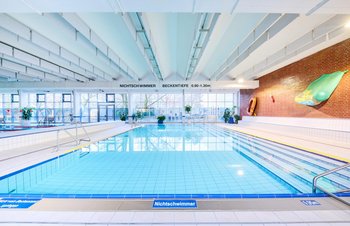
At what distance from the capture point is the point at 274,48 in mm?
6113

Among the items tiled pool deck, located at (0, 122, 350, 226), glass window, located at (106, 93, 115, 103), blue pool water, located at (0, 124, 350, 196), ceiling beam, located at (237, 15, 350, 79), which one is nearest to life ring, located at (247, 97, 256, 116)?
ceiling beam, located at (237, 15, 350, 79)

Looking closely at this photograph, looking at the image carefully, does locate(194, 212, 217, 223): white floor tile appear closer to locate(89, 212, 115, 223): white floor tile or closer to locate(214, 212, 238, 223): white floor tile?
locate(214, 212, 238, 223): white floor tile

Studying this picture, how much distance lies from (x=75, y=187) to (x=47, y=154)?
2.04 m

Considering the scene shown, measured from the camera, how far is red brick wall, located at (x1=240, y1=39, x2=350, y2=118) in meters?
5.26

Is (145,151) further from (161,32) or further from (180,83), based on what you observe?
(180,83)

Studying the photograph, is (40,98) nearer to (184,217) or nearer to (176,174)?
(176,174)

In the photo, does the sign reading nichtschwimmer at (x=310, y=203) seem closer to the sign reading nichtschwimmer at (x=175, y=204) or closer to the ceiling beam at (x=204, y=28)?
the sign reading nichtschwimmer at (x=175, y=204)

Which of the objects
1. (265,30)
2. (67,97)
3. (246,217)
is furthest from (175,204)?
(67,97)

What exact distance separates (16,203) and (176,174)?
6.97 feet

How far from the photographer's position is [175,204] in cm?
189

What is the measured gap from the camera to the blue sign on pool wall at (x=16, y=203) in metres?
1.86

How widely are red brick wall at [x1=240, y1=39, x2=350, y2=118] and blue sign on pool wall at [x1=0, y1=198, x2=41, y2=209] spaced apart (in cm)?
738

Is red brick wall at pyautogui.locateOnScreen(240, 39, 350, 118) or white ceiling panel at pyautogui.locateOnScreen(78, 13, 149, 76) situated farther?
red brick wall at pyautogui.locateOnScreen(240, 39, 350, 118)

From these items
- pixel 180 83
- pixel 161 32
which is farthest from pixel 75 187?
pixel 180 83
